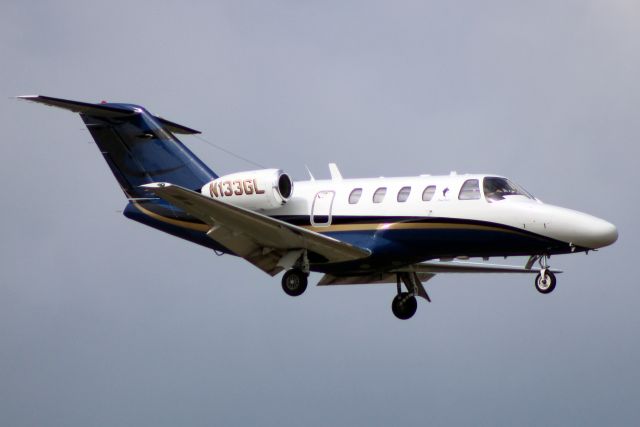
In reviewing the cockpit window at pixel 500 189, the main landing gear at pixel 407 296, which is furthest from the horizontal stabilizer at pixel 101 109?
the cockpit window at pixel 500 189

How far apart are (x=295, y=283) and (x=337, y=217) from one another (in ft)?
6.43

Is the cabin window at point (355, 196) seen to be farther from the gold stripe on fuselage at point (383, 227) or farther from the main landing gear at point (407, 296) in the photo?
the main landing gear at point (407, 296)

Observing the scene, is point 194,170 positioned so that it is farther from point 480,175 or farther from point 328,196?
point 480,175

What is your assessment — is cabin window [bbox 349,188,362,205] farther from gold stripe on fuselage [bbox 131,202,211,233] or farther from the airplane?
gold stripe on fuselage [bbox 131,202,211,233]

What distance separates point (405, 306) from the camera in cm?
3369

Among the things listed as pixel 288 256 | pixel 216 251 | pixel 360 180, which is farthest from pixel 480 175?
pixel 216 251

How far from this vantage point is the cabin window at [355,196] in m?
31.5

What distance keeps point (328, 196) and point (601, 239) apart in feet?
22.8

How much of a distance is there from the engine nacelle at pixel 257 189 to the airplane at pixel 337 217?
26 millimetres

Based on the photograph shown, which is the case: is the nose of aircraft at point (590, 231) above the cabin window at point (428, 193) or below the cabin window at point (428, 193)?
below

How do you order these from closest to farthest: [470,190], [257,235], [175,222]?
[470,190]
[257,235]
[175,222]

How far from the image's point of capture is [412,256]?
30969mm

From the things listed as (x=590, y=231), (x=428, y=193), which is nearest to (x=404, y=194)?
(x=428, y=193)

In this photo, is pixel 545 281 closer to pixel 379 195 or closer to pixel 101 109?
pixel 379 195
